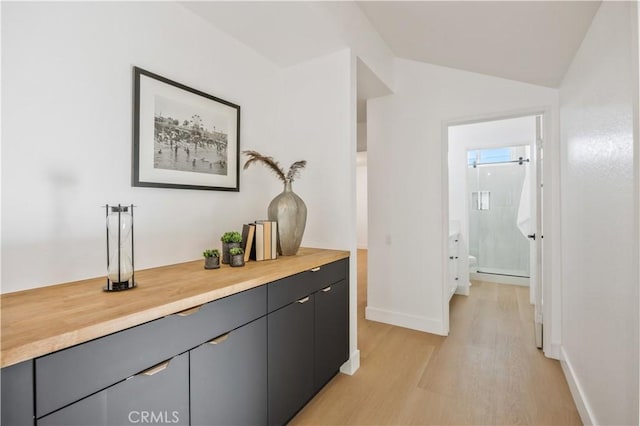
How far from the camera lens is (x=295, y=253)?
1961 mm

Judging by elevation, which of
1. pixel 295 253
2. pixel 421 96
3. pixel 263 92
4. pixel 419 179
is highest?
pixel 421 96

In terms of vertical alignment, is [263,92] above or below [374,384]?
above

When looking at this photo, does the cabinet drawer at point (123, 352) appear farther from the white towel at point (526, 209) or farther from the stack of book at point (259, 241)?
the white towel at point (526, 209)

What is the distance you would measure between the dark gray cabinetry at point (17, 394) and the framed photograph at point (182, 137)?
3.20ft

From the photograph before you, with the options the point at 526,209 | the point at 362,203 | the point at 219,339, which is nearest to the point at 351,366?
the point at 219,339

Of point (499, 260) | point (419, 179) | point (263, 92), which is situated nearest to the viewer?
point (263, 92)

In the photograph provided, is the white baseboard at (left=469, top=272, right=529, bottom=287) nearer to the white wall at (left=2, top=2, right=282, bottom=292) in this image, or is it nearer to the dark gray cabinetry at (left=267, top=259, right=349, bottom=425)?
the dark gray cabinetry at (left=267, top=259, right=349, bottom=425)

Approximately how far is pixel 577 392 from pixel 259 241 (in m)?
2.08

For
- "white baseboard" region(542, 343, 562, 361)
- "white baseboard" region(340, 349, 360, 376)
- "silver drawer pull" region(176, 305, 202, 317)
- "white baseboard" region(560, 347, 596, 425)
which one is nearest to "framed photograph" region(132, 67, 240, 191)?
"silver drawer pull" region(176, 305, 202, 317)

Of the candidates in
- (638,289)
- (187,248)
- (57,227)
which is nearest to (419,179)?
(638,289)

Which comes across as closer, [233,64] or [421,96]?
[233,64]

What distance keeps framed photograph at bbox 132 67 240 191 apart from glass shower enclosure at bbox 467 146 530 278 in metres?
4.29

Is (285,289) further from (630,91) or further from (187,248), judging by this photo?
(630,91)

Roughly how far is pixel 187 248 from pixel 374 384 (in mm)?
1524
